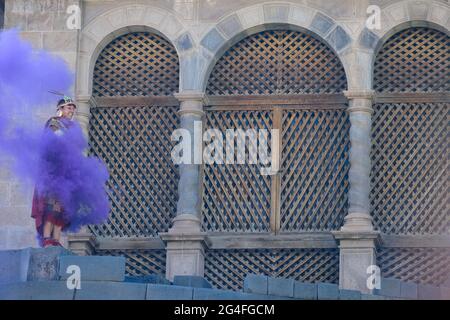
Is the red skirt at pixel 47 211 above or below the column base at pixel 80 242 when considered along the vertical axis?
below

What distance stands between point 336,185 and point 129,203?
143 inches

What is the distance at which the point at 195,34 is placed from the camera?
34.9m

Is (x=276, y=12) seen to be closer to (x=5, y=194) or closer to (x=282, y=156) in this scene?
(x=282, y=156)

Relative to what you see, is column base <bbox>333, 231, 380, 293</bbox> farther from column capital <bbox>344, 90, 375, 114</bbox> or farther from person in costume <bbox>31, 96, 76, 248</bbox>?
person in costume <bbox>31, 96, 76, 248</bbox>

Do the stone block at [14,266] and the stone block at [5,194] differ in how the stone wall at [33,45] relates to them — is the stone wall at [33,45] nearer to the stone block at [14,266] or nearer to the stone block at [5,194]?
the stone block at [5,194]

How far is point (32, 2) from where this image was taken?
35.4 m

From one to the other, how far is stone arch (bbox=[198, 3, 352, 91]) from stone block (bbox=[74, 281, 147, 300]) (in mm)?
7341

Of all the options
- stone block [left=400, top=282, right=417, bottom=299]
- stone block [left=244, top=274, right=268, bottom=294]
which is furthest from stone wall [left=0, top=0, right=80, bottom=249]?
stone block [left=400, top=282, right=417, bottom=299]

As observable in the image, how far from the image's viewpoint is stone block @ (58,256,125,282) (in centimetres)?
2812

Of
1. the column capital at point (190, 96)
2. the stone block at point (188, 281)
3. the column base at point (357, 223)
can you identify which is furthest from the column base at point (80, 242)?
the column base at point (357, 223)

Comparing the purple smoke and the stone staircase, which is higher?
the purple smoke

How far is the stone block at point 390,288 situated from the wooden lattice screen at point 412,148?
2655mm

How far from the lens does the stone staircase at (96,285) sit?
27969mm

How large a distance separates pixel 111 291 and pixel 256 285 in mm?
2117
